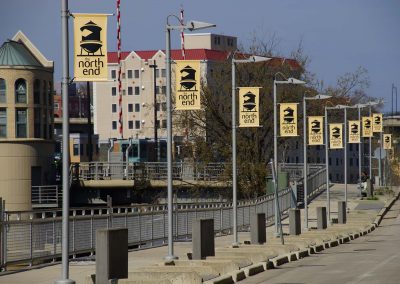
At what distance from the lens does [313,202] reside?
260 feet

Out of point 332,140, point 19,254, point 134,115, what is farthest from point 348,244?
point 134,115

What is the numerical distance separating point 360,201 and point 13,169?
23197mm

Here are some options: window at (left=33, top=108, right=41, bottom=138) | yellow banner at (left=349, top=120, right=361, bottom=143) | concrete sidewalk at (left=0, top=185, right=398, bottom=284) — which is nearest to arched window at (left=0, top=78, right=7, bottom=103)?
window at (left=33, top=108, right=41, bottom=138)

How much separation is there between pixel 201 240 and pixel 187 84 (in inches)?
199

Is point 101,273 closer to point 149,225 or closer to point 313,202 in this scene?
point 149,225

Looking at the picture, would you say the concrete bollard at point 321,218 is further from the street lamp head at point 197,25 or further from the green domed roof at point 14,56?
the green domed roof at point 14,56

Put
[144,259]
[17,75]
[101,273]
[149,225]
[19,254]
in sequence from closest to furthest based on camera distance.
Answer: [101,273]
[19,254]
[144,259]
[149,225]
[17,75]

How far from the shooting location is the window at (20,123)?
85.4 metres

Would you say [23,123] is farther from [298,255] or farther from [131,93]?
[131,93]

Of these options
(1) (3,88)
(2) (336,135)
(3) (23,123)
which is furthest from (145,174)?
(2) (336,135)

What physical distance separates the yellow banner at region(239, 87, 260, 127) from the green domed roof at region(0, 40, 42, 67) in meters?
44.7

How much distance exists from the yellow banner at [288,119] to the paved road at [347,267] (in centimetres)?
944

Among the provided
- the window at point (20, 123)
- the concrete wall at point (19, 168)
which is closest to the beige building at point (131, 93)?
the window at point (20, 123)

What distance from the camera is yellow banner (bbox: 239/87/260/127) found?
42688 mm
